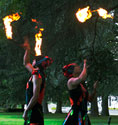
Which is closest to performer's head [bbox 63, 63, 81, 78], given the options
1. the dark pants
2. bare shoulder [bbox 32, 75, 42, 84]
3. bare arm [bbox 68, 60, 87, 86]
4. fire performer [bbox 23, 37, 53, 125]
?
bare arm [bbox 68, 60, 87, 86]

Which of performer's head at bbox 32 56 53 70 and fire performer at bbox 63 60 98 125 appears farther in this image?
fire performer at bbox 63 60 98 125

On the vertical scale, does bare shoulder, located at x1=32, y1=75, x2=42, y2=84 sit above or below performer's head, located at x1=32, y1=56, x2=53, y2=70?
below

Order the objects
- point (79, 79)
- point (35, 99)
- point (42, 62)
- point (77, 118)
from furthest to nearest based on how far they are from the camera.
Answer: point (77, 118) < point (79, 79) < point (42, 62) < point (35, 99)

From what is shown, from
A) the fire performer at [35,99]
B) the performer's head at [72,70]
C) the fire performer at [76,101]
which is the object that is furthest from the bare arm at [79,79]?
the fire performer at [35,99]

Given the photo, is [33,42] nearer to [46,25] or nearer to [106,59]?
[46,25]

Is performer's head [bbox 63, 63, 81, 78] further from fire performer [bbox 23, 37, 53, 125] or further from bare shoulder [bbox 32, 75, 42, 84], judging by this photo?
bare shoulder [bbox 32, 75, 42, 84]

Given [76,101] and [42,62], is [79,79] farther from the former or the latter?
[42,62]

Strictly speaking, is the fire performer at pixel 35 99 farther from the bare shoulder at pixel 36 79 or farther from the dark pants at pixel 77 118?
the dark pants at pixel 77 118

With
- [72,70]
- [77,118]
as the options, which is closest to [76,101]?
[77,118]

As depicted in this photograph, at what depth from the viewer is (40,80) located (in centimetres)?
640

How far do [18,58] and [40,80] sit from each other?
11021mm

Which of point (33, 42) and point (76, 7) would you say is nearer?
point (76, 7)

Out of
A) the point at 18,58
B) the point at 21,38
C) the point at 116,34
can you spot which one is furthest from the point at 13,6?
the point at 116,34

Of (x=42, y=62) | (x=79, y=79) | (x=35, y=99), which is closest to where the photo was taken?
(x=35, y=99)
